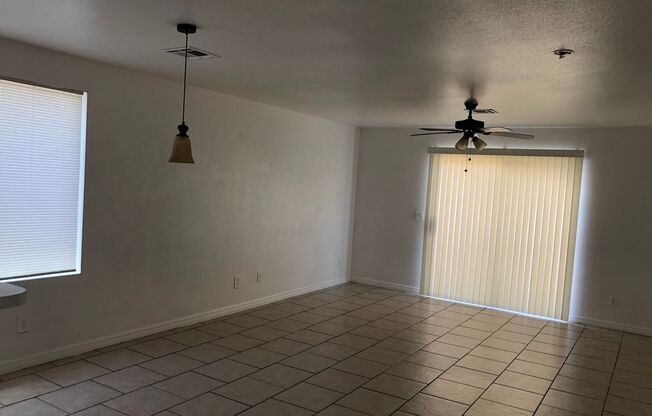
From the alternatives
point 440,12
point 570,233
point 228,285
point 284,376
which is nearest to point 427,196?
point 570,233

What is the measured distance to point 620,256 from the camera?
19.1 feet

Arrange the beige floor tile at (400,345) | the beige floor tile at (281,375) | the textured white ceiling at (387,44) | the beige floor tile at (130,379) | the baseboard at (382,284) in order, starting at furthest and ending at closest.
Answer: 1. the baseboard at (382,284)
2. the beige floor tile at (400,345)
3. the beige floor tile at (281,375)
4. the beige floor tile at (130,379)
5. the textured white ceiling at (387,44)

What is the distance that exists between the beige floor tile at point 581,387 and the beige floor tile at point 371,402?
4.59ft

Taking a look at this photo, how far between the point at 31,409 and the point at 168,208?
81.1 inches

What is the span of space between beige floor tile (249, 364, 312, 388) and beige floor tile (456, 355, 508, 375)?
55.3 inches

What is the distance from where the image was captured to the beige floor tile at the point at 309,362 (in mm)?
4145

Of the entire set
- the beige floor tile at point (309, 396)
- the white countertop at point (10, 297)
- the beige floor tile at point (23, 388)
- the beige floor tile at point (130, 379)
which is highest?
the white countertop at point (10, 297)

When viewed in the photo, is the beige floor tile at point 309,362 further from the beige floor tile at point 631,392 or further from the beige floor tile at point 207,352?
the beige floor tile at point 631,392

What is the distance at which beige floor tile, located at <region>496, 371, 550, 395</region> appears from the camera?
13.0ft

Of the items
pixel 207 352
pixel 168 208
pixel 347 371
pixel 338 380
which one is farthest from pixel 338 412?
pixel 168 208

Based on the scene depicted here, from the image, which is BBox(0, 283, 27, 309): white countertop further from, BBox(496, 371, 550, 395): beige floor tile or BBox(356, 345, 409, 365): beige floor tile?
BBox(496, 371, 550, 395): beige floor tile

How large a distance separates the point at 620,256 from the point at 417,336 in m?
2.58

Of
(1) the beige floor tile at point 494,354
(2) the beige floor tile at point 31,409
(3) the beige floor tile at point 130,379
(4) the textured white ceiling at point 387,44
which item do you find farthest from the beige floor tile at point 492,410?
(2) the beige floor tile at point 31,409

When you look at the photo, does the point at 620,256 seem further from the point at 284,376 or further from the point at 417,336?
the point at 284,376
